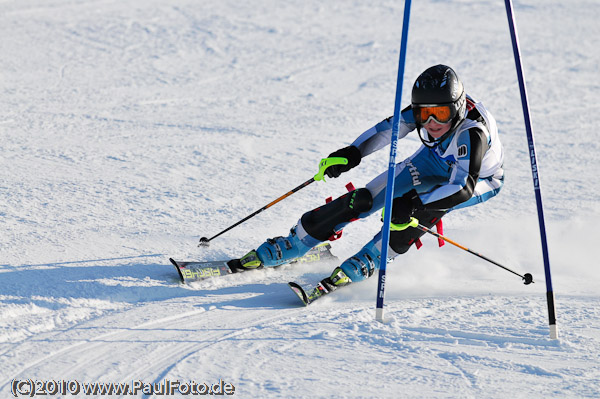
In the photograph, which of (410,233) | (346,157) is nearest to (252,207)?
(346,157)

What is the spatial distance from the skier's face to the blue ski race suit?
0.05 meters

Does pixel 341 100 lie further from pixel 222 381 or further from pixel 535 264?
pixel 222 381

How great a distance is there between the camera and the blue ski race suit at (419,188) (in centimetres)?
469

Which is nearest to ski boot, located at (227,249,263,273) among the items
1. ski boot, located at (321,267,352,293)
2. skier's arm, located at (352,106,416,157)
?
ski boot, located at (321,267,352,293)

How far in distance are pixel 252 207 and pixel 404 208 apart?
2.39 m

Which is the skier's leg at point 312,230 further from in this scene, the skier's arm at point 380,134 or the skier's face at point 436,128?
the skier's face at point 436,128

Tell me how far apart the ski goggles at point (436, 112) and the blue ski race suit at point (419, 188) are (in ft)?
0.45

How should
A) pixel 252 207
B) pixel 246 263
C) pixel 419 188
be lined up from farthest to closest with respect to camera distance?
pixel 252 207
pixel 419 188
pixel 246 263

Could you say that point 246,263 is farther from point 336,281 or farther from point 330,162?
point 330,162

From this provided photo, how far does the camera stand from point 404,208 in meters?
4.45

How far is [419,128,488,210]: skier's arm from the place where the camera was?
4.64 meters

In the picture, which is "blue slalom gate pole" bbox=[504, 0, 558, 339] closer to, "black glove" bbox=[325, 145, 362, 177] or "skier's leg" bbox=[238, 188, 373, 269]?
"skier's leg" bbox=[238, 188, 373, 269]

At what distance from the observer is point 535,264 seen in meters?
5.98

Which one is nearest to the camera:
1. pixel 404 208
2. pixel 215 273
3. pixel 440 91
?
pixel 404 208
